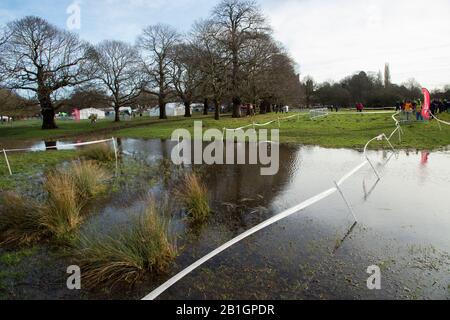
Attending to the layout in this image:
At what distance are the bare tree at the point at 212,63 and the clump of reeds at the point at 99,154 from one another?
26.5 meters

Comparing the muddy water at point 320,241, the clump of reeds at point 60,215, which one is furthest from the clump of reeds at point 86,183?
the clump of reeds at point 60,215

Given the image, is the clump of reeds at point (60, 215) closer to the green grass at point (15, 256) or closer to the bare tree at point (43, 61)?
the green grass at point (15, 256)

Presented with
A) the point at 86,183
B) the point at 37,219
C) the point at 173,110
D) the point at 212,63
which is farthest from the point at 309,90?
the point at 37,219

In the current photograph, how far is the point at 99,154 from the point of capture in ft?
46.5

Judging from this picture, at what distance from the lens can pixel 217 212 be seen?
711cm

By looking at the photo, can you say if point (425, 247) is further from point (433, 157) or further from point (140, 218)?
point (433, 157)

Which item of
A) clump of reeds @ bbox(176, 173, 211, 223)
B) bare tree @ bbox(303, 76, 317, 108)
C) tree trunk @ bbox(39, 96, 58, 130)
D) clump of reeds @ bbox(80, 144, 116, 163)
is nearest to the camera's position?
clump of reeds @ bbox(176, 173, 211, 223)

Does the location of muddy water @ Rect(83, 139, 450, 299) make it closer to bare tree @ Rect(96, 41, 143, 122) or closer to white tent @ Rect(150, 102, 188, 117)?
bare tree @ Rect(96, 41, 143, 122)

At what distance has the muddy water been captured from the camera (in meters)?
4.13

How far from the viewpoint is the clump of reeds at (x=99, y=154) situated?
14.1 meters

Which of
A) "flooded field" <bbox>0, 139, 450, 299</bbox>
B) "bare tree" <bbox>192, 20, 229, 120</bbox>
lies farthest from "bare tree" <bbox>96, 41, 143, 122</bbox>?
"flooded field" <bbox>0, 139, 450, 299</bbox>

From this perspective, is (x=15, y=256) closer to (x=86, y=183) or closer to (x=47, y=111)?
(x=86, y=183)

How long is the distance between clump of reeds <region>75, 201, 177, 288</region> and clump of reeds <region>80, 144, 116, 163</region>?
948 centimetres
